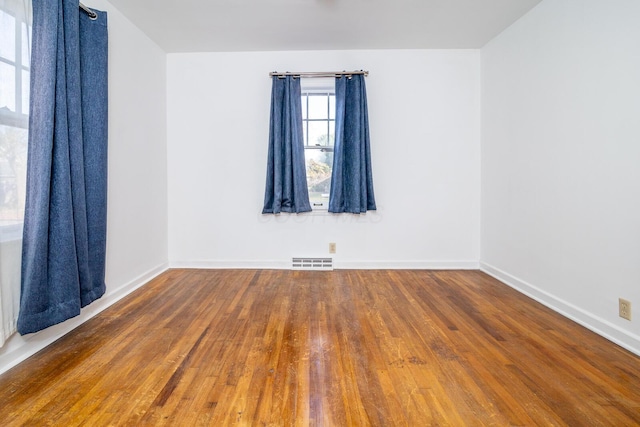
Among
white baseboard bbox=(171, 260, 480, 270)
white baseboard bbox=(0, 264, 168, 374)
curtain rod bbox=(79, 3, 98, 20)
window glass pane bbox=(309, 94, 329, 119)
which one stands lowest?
white baseboard bbox=(0, 264, 168, 374)

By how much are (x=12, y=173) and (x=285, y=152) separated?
7.11 feet

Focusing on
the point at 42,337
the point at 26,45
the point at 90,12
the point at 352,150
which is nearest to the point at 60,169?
the point at 26,45

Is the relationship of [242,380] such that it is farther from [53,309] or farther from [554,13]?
[554,13]

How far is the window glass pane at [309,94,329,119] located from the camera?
11.3ft

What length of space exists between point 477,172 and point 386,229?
1.22 m

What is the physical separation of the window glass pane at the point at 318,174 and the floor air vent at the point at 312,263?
0.67 meters

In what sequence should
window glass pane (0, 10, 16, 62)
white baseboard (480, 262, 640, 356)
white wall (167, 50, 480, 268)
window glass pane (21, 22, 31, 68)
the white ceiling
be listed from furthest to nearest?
white wall (167, 50, 480, 268), the white ceiling, white baseboard (480, 262, 640, 356), window glass pane (21, 22, 31, 68), window glass pane (0, 10, 16, 62)

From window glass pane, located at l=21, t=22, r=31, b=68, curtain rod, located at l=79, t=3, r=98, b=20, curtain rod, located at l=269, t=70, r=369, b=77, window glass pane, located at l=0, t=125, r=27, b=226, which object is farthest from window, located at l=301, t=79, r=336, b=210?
window glass pane, located at l=0, t=125, r=27, b=226

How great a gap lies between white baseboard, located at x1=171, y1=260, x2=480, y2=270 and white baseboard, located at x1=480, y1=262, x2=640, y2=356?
1.64ft

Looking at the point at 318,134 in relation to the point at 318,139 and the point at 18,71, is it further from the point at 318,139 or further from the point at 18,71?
Answer: the point at 18,71

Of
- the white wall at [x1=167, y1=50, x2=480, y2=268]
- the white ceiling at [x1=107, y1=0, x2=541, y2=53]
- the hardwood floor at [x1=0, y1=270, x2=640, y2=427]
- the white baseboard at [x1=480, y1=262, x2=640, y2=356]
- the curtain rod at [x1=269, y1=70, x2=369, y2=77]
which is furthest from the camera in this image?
the white wall at [x1=167, y1=50, x2=480, y2=268]

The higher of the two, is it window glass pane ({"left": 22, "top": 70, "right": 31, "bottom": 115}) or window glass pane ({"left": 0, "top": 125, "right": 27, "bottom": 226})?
window glass pane ({"left": 22, "top": 70, "right": 31, "bottom": 115})

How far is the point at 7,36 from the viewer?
150cm

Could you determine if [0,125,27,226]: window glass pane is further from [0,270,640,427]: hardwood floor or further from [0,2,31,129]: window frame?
[0,270,640,427]: hardwood floor
